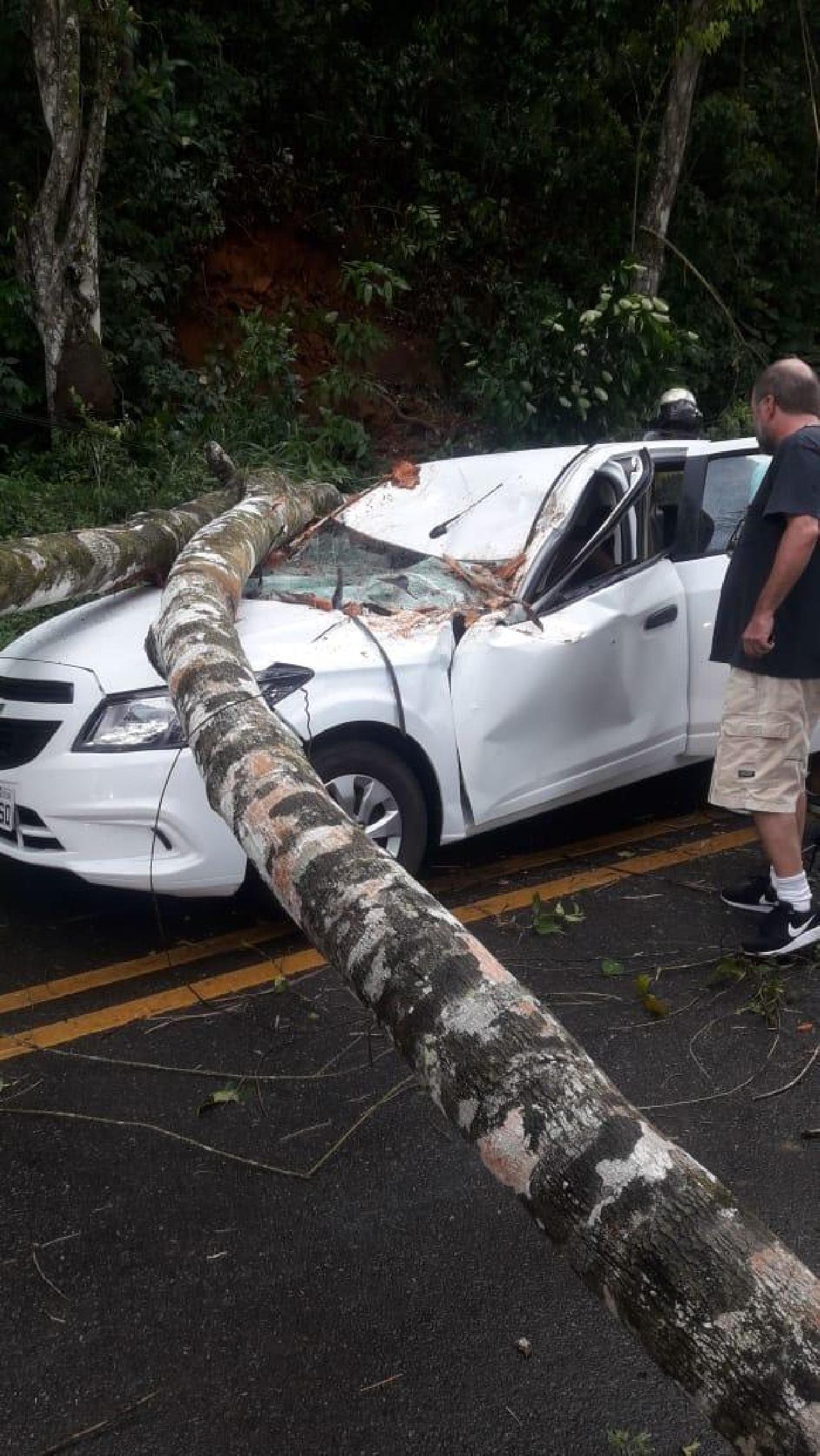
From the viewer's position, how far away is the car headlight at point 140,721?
4.35m

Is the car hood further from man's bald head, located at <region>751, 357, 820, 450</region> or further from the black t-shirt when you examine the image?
man's bald head, located at <region>751, 357, 820, 450</region>

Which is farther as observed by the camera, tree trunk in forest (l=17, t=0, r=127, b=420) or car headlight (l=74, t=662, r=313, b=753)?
tree trunk in forest (l=17, t=0, r=127, b=420)

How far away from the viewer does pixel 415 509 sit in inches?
230

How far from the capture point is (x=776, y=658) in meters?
4.38

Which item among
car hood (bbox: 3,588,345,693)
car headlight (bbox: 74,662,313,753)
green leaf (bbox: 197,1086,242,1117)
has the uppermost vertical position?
car hood (bbox: 3,588,345,693)

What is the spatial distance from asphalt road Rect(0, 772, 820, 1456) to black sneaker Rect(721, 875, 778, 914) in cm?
5

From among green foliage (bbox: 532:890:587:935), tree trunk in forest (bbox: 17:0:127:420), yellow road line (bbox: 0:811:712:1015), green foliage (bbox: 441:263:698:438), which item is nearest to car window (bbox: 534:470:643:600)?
yellow road line (bbox: 0:811:712:1015)

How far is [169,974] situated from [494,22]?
38.0ft

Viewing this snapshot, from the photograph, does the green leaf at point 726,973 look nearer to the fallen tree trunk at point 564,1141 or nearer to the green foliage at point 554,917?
the green foliage at point 554,917

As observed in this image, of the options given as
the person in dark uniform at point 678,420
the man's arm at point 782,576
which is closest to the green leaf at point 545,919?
the man's arm at point 782,576

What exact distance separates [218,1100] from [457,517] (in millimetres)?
2857

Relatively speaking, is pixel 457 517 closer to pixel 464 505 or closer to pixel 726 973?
pixel 464 505

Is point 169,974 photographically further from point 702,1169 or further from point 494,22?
point 494,22

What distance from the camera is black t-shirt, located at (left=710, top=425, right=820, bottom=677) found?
13.8 ft
